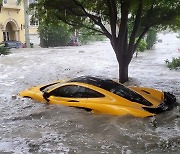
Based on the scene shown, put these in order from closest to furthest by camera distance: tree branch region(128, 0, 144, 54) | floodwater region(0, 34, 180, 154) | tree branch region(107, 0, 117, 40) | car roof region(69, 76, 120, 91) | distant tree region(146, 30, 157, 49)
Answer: floodwater region(0, 34, 180, 154)
car roof region(69, 76, 120, 91)
tree branch region(107, 0, 117, 40)
tree branch region(128, 0, 144, 54)
distant tree region(146, 30, 157, 49)

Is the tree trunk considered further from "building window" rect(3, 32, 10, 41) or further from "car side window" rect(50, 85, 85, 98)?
"building window" rect(3, 32, 10, 41)

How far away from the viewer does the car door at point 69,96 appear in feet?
25.9

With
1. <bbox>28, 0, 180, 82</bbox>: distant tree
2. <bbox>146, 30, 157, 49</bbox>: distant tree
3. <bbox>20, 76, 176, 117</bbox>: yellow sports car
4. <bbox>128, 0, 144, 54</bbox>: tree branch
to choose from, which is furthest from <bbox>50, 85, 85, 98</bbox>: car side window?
<bbox>146, 30, 157, 49</bbox>: distant tree

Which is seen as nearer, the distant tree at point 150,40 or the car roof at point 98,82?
the car roof at point 98,82

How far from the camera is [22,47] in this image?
37.4 m

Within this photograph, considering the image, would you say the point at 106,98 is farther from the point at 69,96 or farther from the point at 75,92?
the point at 69,96

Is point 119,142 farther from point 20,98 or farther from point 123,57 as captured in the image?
point 123,57

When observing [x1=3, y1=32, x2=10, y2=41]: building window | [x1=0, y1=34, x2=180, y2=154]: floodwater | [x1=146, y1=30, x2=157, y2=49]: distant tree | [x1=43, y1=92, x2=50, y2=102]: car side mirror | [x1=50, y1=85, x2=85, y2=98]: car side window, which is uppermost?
[x1=3, y1=32, x2=10, y2=41]: building window

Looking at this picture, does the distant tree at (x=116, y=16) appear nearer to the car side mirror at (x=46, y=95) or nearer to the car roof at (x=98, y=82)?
the car roof at (x=98, y=82)

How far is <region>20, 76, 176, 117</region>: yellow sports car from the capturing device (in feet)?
24.1

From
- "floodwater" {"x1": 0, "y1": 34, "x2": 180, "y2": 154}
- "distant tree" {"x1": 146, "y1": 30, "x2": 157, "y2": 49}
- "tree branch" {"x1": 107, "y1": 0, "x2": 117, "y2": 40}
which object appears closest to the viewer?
"floodwater" {"x1": 0, "y1": 34, "x2": 180, "y2": 154}

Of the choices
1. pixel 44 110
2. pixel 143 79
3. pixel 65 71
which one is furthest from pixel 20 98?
pixel 65 71

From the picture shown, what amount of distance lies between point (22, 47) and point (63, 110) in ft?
100

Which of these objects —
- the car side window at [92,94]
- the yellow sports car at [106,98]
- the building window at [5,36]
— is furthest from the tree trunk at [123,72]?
the building window at [5,36]
